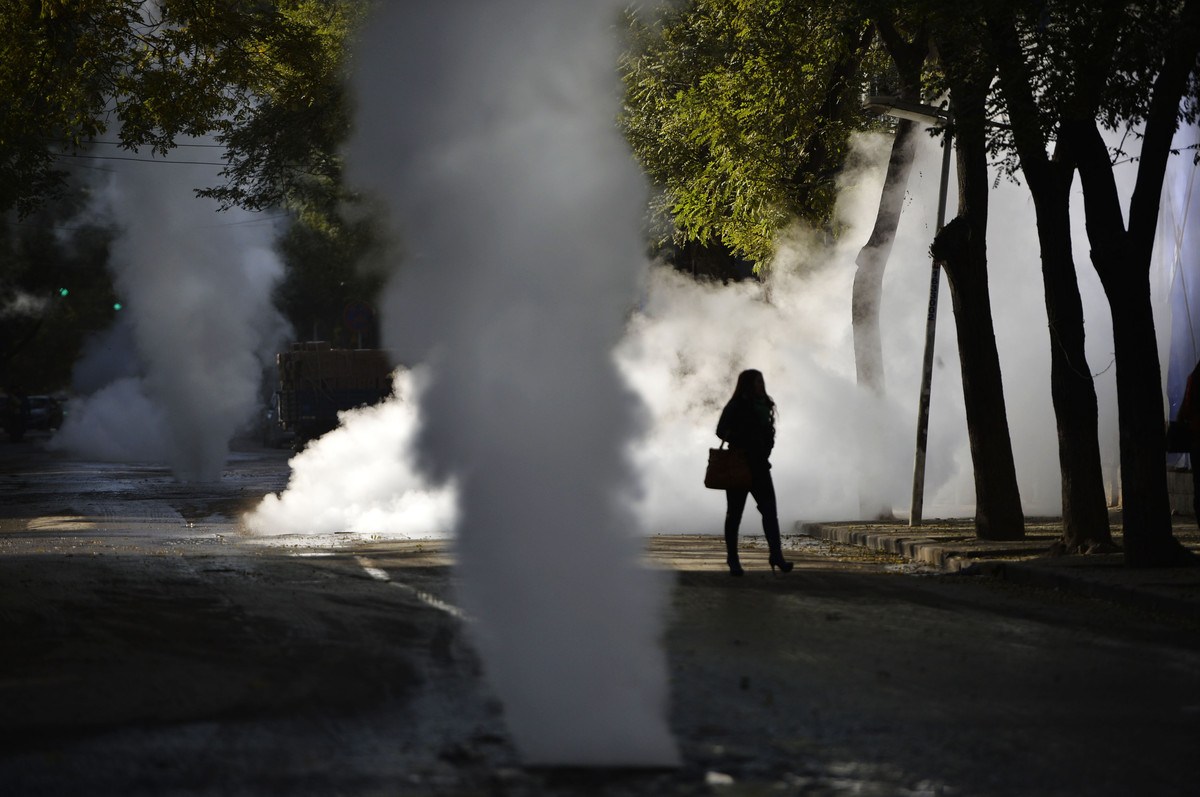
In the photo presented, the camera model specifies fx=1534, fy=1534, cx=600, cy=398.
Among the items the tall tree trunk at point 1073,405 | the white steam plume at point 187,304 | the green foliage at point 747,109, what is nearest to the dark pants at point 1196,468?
the tall tree trunk at point 1073,405

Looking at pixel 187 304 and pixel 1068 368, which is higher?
pixel 187 304

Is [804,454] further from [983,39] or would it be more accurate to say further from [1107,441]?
[983,39]

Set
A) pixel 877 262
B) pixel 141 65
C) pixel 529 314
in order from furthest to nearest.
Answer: pixel 877 262 → pixel 141 65 → pixel 529 314

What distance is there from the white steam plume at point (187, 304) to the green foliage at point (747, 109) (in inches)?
426

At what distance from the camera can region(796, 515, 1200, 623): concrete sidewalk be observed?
10258 mm

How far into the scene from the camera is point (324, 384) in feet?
115

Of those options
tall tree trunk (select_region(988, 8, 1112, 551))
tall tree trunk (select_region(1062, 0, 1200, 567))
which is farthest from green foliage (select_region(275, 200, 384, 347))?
tall tree trunk (select_region(1062, 0, 1200, 567))

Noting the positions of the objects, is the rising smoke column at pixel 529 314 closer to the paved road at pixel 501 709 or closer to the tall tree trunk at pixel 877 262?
the paved road at pixel 501 709

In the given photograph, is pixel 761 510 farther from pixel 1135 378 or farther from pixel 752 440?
pixel 1135 378

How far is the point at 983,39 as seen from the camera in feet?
39.4

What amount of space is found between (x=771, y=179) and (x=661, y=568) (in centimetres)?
718

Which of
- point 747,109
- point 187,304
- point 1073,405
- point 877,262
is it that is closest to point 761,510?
point 1073,405

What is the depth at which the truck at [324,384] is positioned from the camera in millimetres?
34969

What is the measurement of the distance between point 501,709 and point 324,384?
97.1 feet
